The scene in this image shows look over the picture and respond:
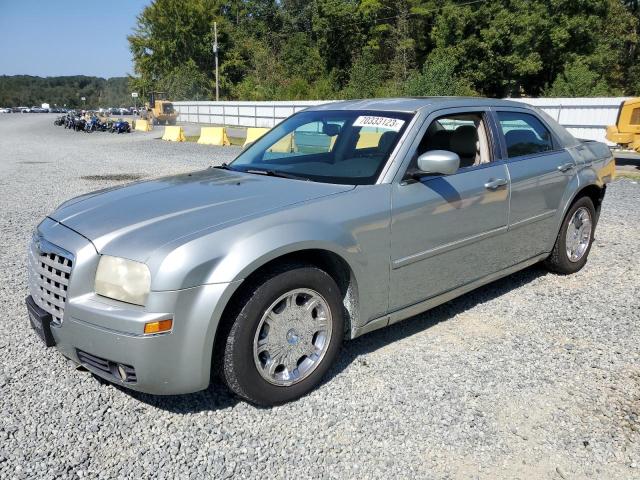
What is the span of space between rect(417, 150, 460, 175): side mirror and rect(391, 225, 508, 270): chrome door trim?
53 centimetres

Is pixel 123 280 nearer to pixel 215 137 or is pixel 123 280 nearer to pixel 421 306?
pixel 421 306

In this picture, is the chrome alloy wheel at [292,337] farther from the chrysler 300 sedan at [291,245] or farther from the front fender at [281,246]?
the front fender at [281,246]

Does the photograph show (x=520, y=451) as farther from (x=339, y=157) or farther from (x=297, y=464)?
(x=339, y=157)

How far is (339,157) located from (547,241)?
2186 mm

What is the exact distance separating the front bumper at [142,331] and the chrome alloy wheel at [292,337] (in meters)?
0.32

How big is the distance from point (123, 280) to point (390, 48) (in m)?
54.8

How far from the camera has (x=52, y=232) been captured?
9.75 ft

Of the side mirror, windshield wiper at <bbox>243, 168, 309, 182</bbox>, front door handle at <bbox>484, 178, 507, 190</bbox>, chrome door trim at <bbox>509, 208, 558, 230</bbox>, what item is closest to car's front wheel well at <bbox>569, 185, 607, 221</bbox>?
chrome door trim at <bbox>509, 208, 558, 230</bbox>

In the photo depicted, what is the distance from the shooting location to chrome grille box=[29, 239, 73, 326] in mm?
2715

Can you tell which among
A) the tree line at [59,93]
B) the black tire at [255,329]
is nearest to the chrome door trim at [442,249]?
the black tire at [255,329]

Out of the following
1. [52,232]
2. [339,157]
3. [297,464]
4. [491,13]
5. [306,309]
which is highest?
[491,13]

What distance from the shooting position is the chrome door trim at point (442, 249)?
333cm

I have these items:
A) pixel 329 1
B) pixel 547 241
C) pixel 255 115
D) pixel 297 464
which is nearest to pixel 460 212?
pixel 547 241

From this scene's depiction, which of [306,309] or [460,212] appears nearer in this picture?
[306,309]
